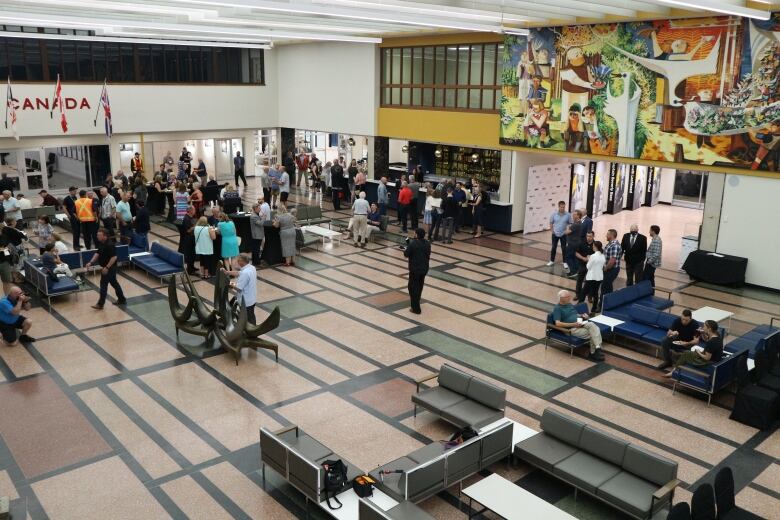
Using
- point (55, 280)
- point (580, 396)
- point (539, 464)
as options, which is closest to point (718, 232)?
point (580, 396)

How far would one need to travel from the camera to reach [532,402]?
9039mm

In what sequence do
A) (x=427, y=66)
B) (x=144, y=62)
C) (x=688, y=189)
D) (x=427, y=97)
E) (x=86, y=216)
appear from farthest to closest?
(x=688, y=189) < (x=144, y=62) < (x=427, y=97) < (x=427, y=66) < (x=86, y=216)

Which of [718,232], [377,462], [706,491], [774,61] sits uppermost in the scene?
[774,61]

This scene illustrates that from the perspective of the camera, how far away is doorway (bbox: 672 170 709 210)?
2428 cm

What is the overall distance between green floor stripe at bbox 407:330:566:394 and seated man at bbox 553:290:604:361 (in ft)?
3.40

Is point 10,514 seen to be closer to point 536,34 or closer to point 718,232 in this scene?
point 718,232

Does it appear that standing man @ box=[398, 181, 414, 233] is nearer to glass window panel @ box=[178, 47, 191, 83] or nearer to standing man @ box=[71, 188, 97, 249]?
standing man @ box=[71, 188, 97, 249]

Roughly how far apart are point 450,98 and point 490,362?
11970 mm

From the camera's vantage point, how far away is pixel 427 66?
20.9 m

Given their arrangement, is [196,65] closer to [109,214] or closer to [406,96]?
[406,96]

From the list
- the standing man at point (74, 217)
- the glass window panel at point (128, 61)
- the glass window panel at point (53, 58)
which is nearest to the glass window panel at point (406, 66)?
the glass window panel at point (128, 61)

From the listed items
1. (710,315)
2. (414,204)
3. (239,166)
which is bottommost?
(710,315)

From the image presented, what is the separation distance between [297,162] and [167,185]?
264 inches

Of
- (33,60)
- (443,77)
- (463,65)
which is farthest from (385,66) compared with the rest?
(33,60)
